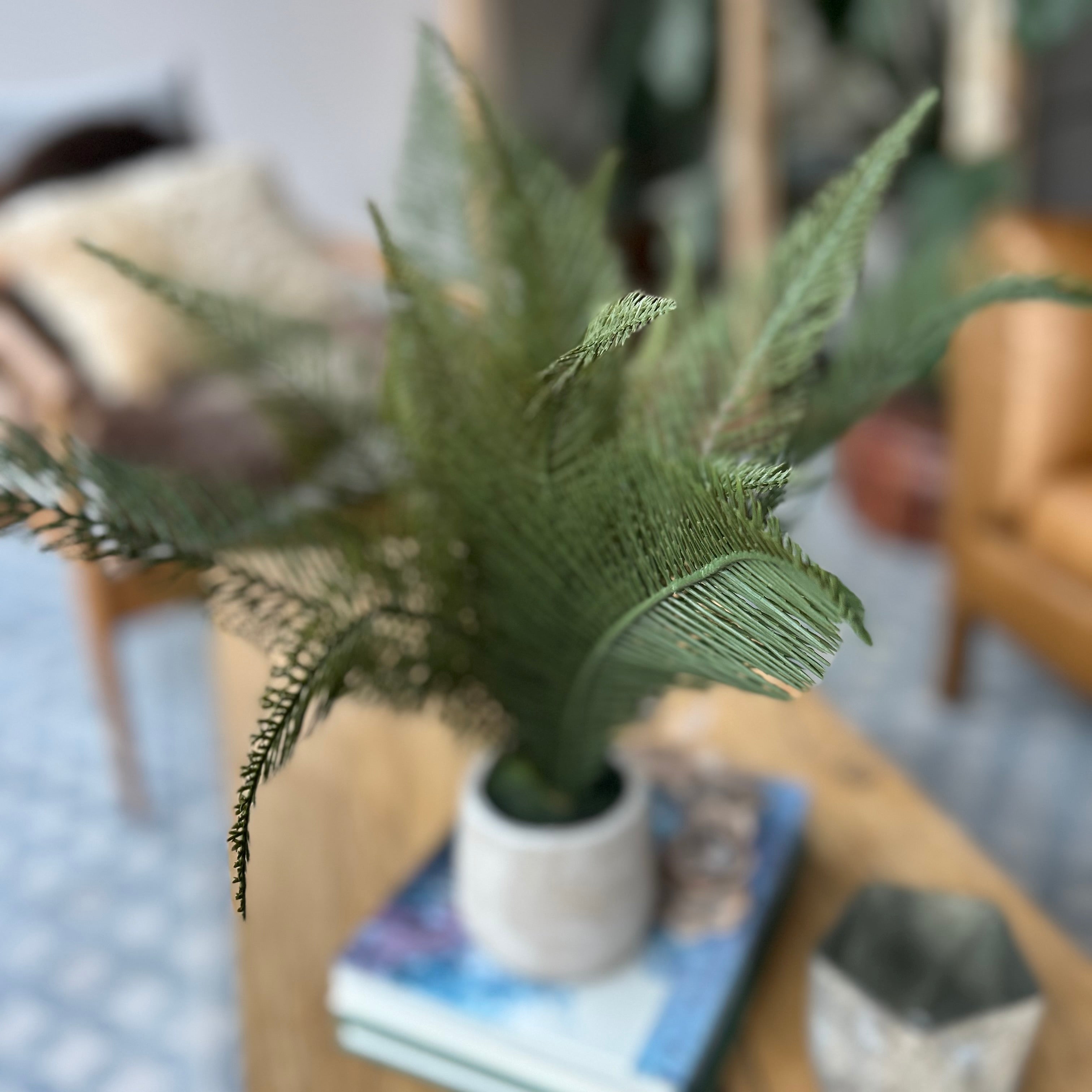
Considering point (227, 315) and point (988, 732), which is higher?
point (227, 315)

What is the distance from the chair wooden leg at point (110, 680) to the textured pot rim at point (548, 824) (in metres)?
0.79

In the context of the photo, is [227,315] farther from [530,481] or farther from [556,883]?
[556,883]

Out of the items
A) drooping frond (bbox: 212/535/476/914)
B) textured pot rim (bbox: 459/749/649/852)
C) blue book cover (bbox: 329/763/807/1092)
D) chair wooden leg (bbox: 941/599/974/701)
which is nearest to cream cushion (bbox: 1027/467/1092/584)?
chair wooden leg (bbox: 941/599/974/701)

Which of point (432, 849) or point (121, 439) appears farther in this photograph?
point (121, 439)

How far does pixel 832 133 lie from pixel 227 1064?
8.11ft

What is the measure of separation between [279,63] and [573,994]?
9.45 ft

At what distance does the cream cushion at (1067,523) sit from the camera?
1.25 meters

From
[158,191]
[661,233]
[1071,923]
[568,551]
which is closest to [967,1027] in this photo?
[568,551]

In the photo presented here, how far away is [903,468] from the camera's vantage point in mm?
1947

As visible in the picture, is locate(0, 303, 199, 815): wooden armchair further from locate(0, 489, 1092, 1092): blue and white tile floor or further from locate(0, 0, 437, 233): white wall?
locate(0, 0, 437, 233): white wall

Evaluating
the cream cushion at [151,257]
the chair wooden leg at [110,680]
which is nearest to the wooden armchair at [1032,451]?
the cream cushion at [151,257]

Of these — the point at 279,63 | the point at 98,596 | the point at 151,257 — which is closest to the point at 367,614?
the point at 98,596

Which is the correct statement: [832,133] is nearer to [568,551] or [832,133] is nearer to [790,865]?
[790,865]

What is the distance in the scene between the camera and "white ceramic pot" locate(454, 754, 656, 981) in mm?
577
